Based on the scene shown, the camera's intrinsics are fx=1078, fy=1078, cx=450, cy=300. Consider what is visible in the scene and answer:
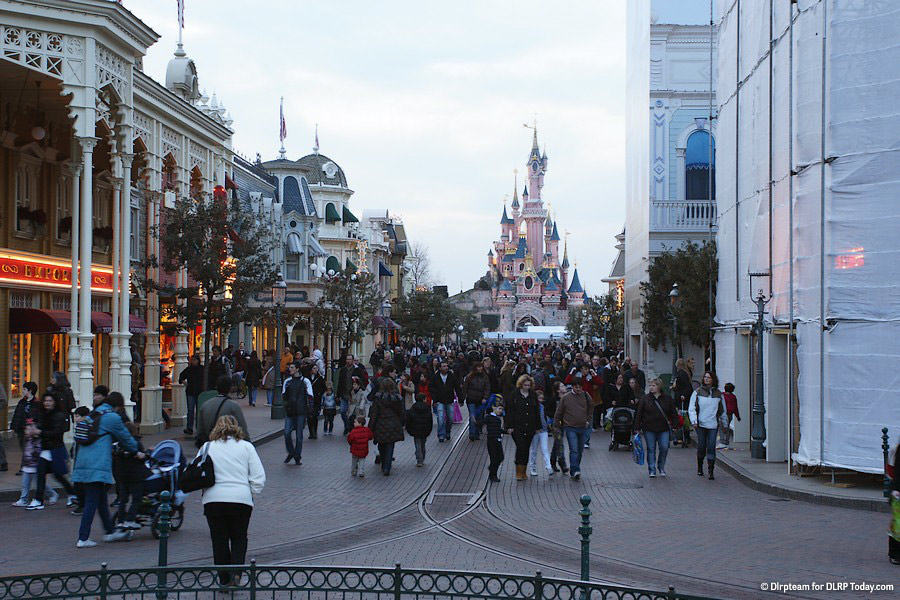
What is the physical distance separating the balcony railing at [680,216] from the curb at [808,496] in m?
22.3

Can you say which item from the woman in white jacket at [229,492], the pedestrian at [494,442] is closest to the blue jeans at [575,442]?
the pedestrian at [494,442]

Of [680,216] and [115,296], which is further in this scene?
[680,216]

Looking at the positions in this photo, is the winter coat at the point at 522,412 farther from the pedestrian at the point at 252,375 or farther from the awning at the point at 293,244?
the awning at the point at 293,244

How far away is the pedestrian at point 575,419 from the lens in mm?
17078

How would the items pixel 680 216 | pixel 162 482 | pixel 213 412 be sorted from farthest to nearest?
pixel 680 216 < pixel 162 482 < pixel 213 412

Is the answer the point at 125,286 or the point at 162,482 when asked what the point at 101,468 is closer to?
the point at 162,482

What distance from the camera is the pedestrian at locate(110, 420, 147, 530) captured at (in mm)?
11750

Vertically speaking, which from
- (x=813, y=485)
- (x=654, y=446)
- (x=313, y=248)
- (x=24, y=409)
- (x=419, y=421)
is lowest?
(x=813, y=485)

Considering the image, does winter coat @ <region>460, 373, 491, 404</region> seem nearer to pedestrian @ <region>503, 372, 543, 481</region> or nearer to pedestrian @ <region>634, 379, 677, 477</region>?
pedestrian @ <region>503, 372, 543, 481</region>

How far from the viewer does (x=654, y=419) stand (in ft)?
56.4

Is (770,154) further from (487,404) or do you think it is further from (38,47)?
(38,47)

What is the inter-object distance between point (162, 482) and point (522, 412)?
22.0 feet

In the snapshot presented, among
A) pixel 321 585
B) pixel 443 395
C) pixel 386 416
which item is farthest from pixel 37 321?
pixel 321 585

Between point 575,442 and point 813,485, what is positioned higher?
point 575,442
